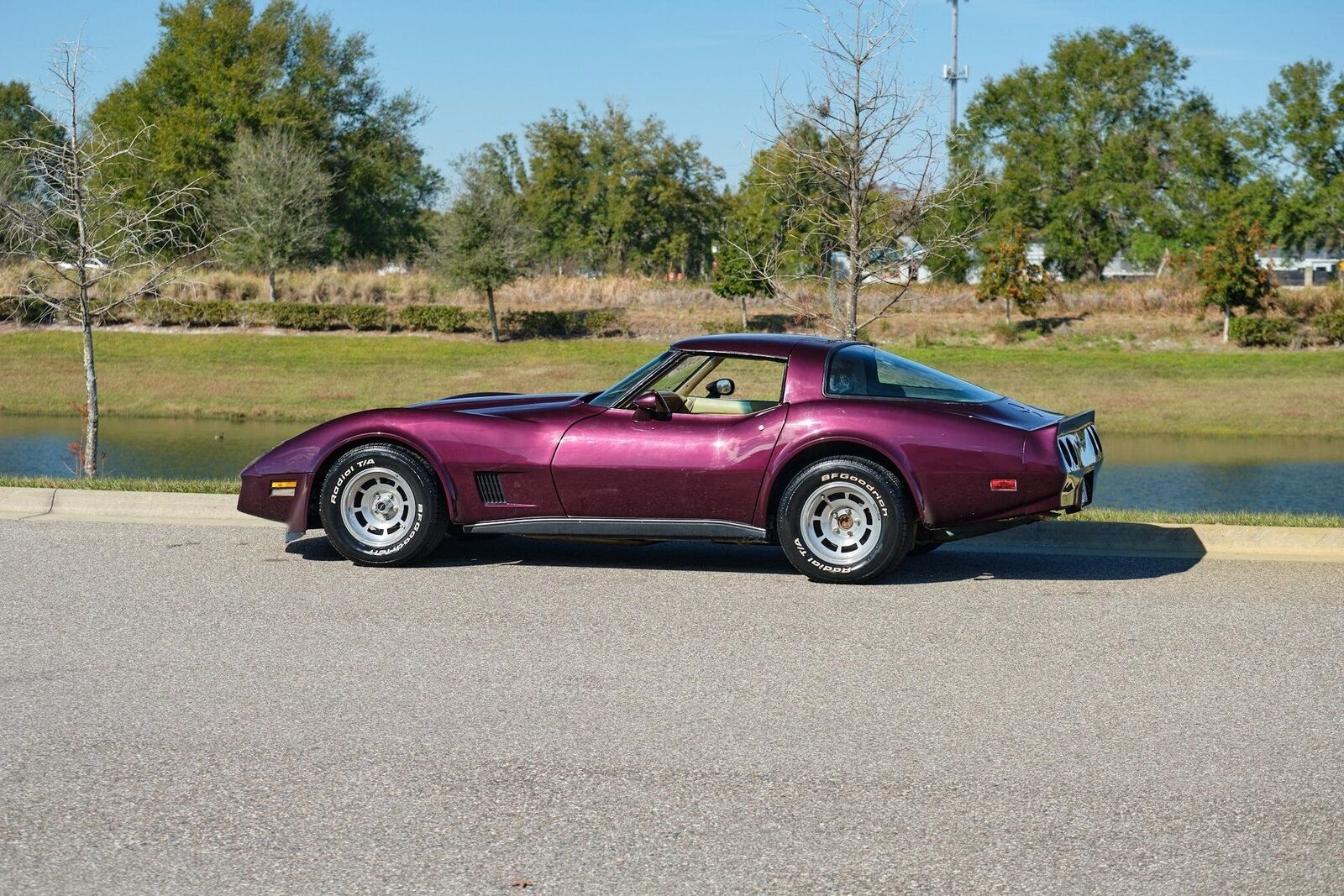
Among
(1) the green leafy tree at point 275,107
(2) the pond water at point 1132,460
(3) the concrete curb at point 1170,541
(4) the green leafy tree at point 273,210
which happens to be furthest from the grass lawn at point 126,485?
(1) the green leafy tree at point 275,107

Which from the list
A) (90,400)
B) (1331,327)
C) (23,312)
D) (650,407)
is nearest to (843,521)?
(650,407)

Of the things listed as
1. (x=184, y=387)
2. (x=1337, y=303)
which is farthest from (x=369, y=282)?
(x=1337, y=303)

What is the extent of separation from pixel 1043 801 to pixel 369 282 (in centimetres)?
4811

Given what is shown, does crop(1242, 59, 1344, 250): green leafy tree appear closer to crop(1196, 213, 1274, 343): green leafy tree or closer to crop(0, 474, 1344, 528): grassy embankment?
crop(1196, 213, 1274, 343): green leafy tree

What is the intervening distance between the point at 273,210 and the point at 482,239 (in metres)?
8.53

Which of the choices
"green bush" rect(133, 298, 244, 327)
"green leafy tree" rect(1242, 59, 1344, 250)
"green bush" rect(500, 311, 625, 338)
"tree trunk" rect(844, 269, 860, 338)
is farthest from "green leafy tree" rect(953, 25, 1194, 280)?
"tree trunk" rect(844, 269, 860, 338)

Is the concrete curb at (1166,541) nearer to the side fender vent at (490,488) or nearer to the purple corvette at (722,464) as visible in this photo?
the purple corvette at (722,464)

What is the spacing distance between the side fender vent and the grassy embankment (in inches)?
126

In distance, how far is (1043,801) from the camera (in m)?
4.40

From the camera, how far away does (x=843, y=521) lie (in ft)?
25.9

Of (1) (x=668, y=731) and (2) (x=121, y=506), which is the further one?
(2) (x=121, y=506)

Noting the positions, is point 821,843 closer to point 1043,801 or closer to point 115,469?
point 1043,801

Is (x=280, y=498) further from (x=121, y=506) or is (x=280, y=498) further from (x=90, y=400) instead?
(x=90, y=400)

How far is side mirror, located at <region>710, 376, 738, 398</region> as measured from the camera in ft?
27.5
